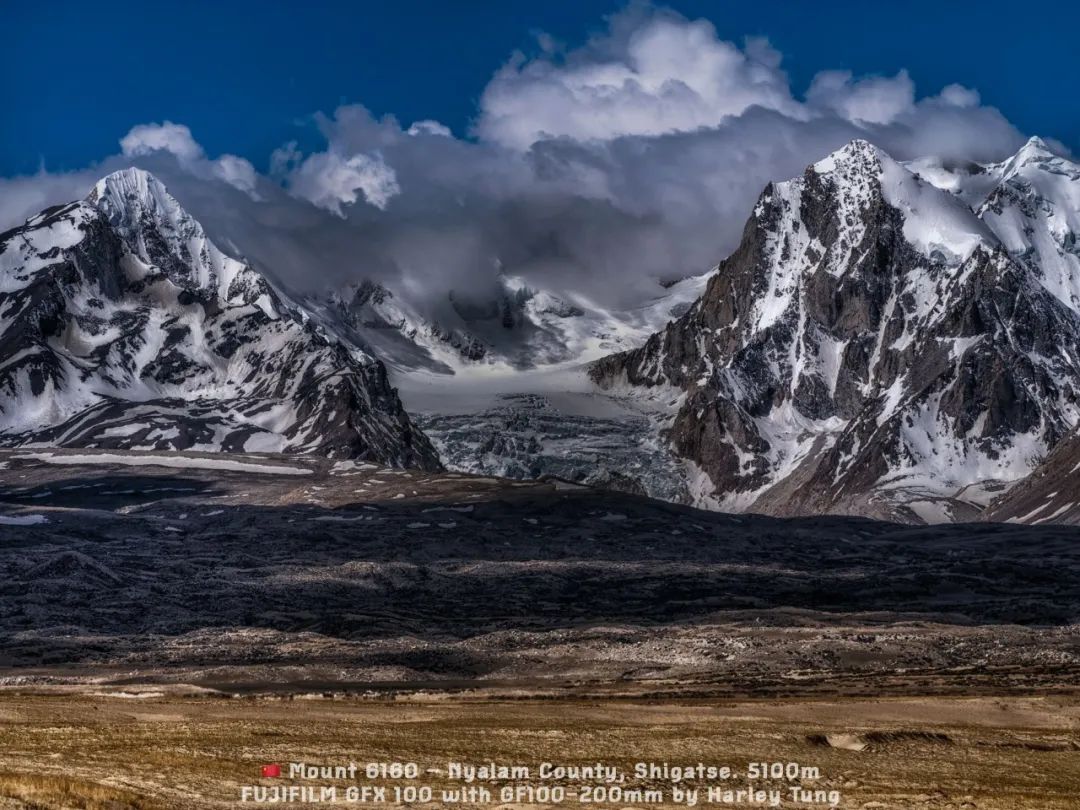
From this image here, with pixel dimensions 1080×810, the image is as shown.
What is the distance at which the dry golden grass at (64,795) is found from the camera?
42.3 meters

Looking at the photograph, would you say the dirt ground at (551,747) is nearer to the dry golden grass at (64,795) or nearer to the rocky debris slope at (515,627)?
the dry golden grass at (64,795)

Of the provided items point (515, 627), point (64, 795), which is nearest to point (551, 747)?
point (64, 795)

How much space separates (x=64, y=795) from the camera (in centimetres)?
4322

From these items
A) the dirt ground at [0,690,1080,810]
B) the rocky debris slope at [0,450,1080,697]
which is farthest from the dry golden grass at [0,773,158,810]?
the rocky debris slope at [0,450,1080,697]

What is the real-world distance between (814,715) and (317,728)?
22.2m

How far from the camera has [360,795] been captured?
4562 centimetres

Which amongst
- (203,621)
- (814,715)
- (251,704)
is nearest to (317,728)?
(251,704)

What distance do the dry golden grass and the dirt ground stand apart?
0.25 ft

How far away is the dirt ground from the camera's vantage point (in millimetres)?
46656

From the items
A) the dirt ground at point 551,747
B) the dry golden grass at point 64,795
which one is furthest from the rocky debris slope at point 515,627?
the dry golden grass at point 64,795

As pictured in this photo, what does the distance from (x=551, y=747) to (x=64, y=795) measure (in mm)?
19063

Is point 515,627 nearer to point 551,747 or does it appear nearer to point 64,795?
point 551,747

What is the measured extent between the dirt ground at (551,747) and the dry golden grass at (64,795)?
8 cm

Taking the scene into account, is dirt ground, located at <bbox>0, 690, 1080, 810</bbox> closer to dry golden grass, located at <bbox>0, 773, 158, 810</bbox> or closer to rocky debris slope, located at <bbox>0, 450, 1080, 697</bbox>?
dry golden grass, located at <bbox>0, 773, 158, 810</bbox>
